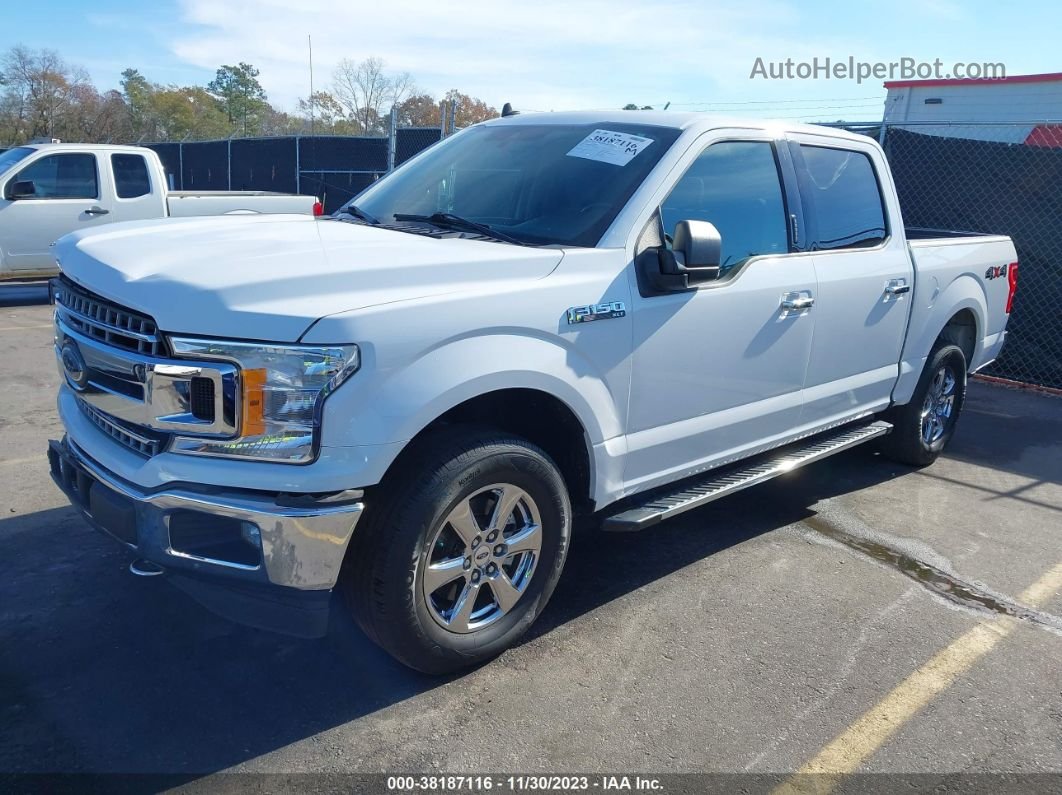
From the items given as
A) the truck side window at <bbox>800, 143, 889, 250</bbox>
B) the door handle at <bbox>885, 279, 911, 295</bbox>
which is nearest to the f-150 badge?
the truck side window at <bbox>800, 143, 889, 250</bbox>

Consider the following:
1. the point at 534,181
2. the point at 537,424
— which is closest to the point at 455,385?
the point at 537,424

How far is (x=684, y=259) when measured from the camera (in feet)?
11.6

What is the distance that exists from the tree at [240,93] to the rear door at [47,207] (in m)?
49.5

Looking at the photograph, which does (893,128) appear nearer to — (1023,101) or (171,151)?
(1023,101)

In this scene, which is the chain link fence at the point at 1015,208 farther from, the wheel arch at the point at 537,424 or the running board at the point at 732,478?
the wheel arch at the point at 537,424

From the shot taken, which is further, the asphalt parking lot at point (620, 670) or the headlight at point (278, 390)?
the asphalt parking lot at point (620, 670)

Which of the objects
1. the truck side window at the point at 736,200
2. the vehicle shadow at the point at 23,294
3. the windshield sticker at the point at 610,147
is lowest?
the vehicle shadow at the point at 23,294

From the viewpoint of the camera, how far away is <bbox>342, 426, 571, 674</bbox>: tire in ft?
9.42

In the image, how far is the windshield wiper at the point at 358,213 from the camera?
4.14m

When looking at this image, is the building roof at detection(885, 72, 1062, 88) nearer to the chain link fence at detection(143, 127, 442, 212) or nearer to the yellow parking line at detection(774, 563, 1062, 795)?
the chain link fence at detection(143, 127, 442, 212)

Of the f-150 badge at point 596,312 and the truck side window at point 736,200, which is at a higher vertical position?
the truck side window at point 736,200

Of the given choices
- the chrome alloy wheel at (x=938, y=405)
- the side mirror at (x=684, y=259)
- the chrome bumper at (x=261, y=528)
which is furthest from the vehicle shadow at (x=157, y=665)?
the chrome alloy wheel at (x=938, y=405)

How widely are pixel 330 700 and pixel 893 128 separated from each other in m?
9.12

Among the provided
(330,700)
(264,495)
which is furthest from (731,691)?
(264,495)
